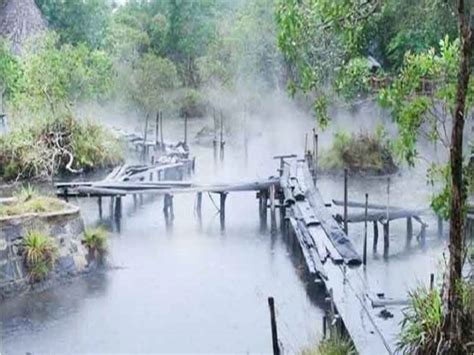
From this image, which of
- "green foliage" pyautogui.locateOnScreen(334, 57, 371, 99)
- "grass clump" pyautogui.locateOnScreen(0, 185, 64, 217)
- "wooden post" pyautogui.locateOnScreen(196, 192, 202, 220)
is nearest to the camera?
"green foliage" pyautogui.locateOnScreen(334, 57, 371, 99)

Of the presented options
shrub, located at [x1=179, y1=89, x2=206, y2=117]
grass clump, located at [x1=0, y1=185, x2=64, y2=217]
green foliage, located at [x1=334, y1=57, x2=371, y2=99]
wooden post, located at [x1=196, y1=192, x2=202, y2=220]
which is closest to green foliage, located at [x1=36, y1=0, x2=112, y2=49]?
shrub, located at [x1=179, y1=89, x2=206, y2=117]

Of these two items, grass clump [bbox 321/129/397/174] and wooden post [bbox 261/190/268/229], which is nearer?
wooden post [bbox 261/190/268/229]

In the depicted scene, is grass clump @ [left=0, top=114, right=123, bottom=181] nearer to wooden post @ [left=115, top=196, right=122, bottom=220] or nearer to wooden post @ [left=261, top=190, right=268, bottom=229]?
wooden post @ [left=115, top=196, right=122, bottom=220]

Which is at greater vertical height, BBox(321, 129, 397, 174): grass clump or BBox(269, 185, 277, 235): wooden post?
BBox(321, 129, 397, 174): grass clump

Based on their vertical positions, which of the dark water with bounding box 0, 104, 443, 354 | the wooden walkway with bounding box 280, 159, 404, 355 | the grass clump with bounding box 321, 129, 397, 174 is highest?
the grass clump with bounding box 321, 129, 397, 174

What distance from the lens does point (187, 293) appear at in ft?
40.3

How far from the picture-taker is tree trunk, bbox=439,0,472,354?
263 inches

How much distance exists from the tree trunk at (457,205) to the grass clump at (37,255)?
682cm

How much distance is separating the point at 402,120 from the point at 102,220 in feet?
34.0

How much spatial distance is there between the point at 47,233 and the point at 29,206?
57cm

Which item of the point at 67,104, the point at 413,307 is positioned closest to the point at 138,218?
the point at 67,104

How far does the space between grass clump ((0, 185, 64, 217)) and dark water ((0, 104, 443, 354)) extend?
46.5 inches

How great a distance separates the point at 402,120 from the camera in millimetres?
7145

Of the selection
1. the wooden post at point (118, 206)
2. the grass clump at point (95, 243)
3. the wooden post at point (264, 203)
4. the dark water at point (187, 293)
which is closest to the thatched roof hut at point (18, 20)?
the dark water at point (187, 293)
